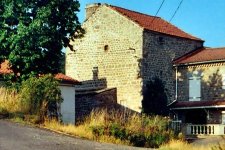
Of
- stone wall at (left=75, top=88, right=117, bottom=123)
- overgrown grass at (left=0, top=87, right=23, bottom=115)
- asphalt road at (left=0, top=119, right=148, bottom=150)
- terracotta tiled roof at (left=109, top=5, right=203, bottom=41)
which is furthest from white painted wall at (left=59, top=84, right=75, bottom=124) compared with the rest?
asphalt road at (left=0, top=119, right=148, bottom=150)

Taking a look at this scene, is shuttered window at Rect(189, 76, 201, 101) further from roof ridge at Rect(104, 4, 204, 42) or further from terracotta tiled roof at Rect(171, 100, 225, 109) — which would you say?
roof ridge at Rect(104, 4, 204, 42)

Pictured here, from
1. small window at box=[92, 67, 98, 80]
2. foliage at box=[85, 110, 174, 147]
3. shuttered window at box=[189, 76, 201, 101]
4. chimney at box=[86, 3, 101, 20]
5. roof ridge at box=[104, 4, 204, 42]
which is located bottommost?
foliage at box=[85, 110, 174, 147]

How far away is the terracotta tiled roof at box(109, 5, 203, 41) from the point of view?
3997 centimetres

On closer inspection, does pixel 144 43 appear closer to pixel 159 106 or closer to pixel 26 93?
pixel 159 106

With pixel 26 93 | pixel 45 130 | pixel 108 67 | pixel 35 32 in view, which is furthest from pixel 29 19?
pixel 108 67

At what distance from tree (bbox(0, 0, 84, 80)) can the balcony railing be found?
12.7 meters

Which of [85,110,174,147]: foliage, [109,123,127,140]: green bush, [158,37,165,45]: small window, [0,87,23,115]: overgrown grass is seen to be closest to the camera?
[0,87,23,115]: overgrown grass

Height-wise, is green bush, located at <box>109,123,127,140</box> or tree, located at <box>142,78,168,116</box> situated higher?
tree, located at <box>142,78,168,116</box>

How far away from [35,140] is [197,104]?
24.2m

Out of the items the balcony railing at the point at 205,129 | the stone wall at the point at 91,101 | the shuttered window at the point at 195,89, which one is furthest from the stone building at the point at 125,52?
the balcony railing at the point at 205,129

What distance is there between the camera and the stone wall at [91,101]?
35906 millimetres

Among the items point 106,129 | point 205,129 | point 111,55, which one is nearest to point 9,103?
point 106,129

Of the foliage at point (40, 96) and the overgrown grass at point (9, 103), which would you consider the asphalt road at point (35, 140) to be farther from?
the foliage at point (40, 96)

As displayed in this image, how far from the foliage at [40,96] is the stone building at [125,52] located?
49.4 ft
